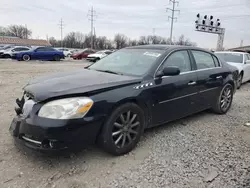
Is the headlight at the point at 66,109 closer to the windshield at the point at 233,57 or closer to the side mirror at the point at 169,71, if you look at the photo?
the side mirror at the point at 169,71

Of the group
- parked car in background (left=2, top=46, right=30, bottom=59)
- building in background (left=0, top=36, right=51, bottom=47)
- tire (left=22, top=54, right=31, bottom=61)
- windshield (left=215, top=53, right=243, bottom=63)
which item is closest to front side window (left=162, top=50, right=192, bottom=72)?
windshield (left=215, top=53, right=243, bottom=63)

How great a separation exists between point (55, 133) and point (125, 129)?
3.11 ft

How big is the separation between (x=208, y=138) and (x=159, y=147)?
0.94 m

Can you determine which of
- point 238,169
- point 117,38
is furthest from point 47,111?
point 117,38

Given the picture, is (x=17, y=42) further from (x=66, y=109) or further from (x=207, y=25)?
(x=66, y=109)

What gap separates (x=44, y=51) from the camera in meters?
20.9

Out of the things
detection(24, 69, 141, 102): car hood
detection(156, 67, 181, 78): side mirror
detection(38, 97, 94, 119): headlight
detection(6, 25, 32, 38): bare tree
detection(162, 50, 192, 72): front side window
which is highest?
detection(6, 25, 32, 38): bare tree

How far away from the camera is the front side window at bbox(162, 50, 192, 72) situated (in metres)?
3.62

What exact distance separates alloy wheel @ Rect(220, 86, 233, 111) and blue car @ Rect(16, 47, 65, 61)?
1908 cm

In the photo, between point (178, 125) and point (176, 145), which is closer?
point (176, 145)

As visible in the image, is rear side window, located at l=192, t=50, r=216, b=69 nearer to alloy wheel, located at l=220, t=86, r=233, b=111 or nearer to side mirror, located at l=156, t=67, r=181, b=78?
alloy wheel, located at l=220, t=86, r=233, b=111

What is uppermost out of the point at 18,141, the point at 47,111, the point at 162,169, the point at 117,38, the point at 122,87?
the point at 117,38

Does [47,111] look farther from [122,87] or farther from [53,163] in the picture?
[122,87]

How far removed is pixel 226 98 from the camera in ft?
16.2
